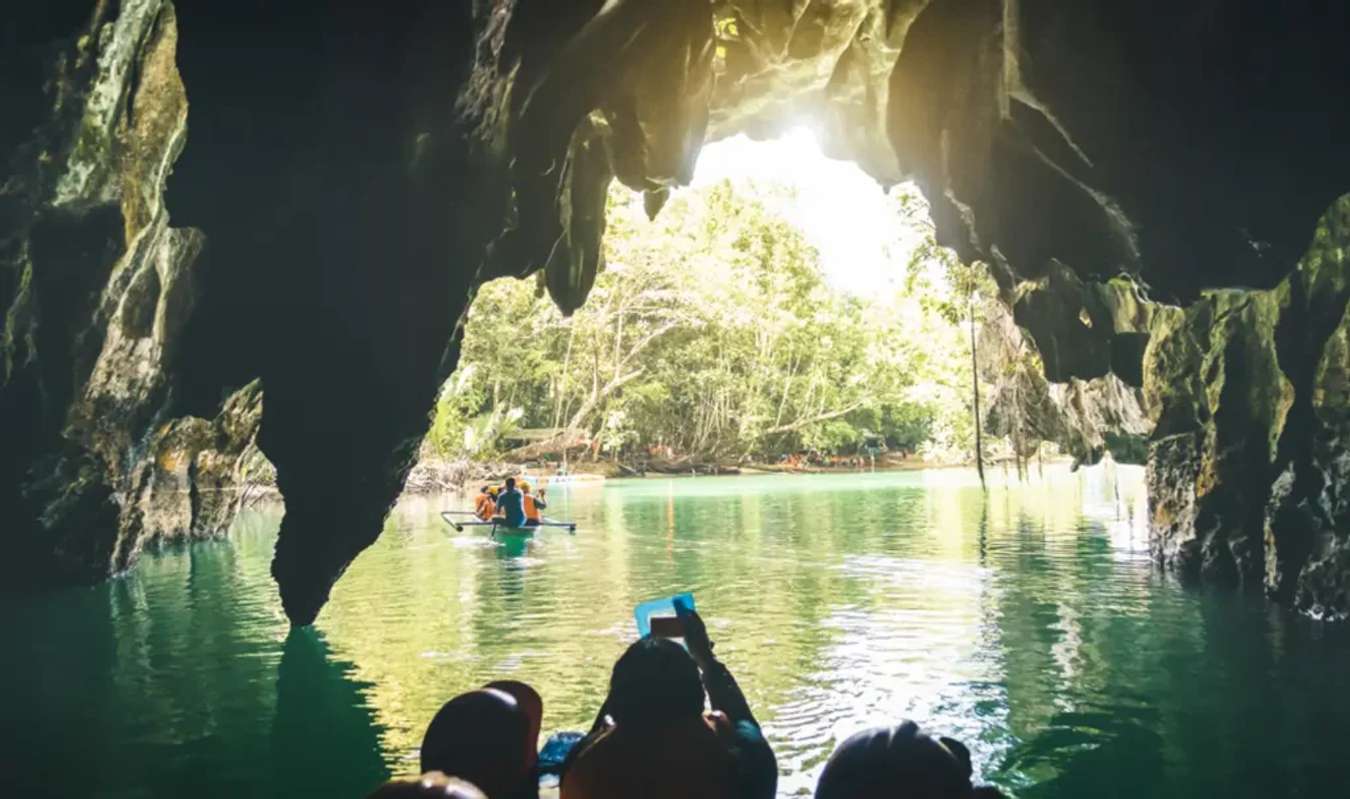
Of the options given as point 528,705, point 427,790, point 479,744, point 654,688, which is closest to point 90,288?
point 528,705

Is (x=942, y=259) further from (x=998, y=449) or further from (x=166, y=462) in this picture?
(x=998, y=449)

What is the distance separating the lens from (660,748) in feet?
8.11

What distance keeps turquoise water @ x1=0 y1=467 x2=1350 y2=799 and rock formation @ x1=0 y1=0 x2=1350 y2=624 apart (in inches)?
57.0

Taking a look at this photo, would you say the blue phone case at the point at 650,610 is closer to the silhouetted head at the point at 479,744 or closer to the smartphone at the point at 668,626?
the smartphone at the point at 668,626

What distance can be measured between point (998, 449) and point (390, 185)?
152 feet

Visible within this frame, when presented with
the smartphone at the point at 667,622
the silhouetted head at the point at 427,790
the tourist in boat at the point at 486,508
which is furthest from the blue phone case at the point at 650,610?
the tourist in boat at the point at 486,508

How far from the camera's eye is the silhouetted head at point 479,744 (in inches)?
94.3

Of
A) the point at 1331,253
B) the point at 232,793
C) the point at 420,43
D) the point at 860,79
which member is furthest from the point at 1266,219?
the point at 232,793

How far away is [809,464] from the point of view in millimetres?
53312

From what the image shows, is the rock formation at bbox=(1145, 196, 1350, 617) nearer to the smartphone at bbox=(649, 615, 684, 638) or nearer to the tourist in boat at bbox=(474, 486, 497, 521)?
the smartphone at bbox=(649, 615, 684, 638)

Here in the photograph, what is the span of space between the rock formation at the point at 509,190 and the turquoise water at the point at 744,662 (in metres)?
Answer: 1.45

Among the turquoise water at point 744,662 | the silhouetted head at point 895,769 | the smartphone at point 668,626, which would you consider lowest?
the turquoise water at point 744,662

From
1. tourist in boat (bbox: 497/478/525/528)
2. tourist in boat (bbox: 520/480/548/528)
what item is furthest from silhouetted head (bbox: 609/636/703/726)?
tourist in boat (bbox: 520/480/548/528)

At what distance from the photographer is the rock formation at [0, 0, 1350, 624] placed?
863cm
